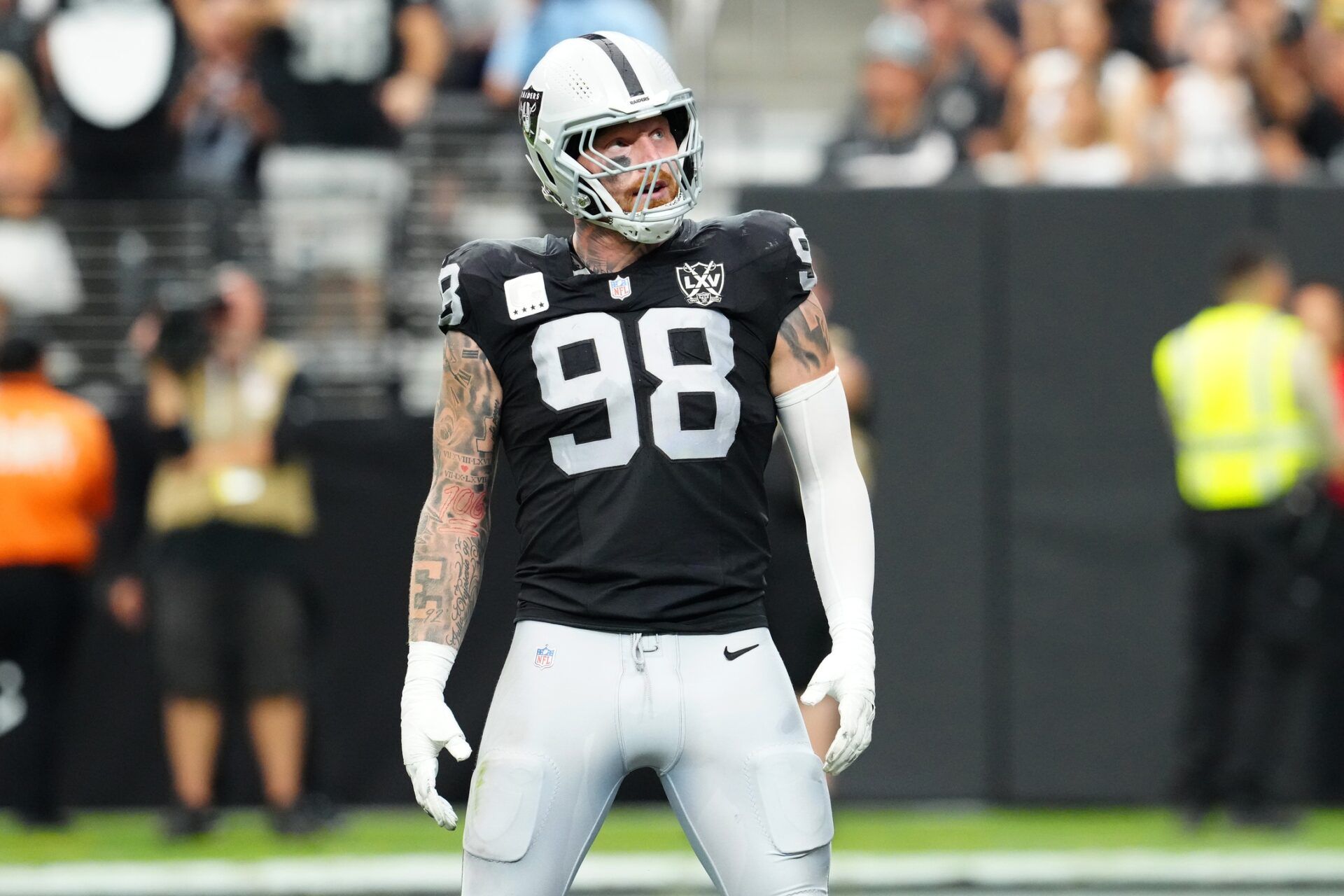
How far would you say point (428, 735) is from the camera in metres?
3.83

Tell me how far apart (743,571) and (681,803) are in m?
0.44

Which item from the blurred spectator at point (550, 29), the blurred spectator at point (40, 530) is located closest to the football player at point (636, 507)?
the blurred spectator at point (40, 530)

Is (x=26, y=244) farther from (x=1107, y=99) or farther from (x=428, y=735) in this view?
(x=428, y=735)

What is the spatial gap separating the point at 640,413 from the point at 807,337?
0.37 metres

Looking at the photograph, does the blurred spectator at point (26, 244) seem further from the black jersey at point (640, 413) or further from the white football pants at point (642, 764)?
the white football pants at point (642, 764)

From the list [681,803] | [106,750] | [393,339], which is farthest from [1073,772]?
[681,803]

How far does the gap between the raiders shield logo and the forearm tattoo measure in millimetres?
600

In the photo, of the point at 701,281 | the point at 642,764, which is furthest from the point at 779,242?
the point at 642,764

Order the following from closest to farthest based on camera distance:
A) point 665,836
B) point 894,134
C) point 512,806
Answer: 1. point 512,806
2. point 665,836
3. point 894,134

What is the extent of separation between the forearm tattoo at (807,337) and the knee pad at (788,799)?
2.38 feet

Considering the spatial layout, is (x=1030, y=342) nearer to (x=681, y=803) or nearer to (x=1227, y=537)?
(x=1227, y=537)

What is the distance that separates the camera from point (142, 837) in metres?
9.04

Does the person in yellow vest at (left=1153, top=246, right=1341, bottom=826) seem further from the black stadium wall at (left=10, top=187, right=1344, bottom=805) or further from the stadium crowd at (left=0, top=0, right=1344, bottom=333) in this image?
the stadium crowd at (left=0, top=0, right=1344, bottom=333)

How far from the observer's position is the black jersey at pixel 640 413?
3.81 meters
